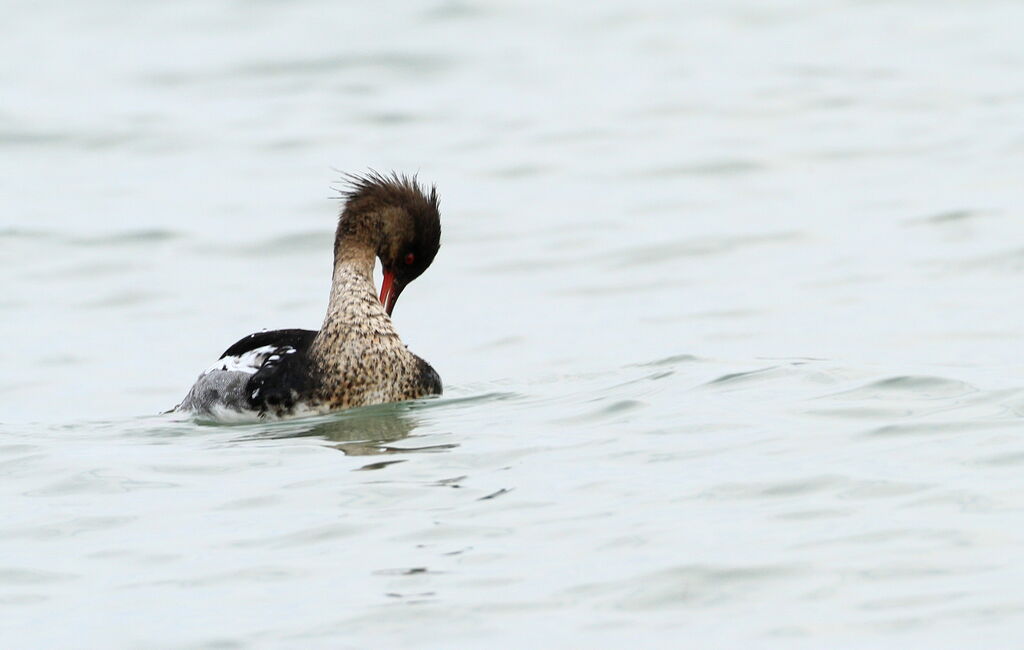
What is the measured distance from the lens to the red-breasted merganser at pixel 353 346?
10.6m

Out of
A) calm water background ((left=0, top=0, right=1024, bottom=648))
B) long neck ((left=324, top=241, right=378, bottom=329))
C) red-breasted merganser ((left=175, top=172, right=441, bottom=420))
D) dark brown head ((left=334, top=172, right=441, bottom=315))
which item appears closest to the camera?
calm water background ((left=0, top=0, right=1024, bottom=648))

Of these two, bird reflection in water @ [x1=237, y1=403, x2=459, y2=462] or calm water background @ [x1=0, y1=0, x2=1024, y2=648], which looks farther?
bird reflection in water @ [x1=237, y1=403, x2=459, y2=462]

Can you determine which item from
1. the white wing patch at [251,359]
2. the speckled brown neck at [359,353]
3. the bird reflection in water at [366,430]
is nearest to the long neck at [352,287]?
the speckled brown neck at [359,353]

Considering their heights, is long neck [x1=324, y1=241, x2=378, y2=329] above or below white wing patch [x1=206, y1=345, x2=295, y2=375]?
above

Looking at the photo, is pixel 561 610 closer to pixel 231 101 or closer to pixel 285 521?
pixel 285 521

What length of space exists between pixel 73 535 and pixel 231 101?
15.4 meters

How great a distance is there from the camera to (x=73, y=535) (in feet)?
27.0

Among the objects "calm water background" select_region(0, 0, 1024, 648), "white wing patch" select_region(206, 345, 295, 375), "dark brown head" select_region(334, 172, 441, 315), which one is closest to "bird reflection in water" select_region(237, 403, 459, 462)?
"calm water background" select_region(0, 0, 1024, 648)

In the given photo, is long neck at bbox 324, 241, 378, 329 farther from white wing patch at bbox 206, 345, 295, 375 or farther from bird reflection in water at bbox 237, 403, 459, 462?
bird reflection in water at bbox 237, 403, 459, 462

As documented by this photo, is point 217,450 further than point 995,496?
Yes

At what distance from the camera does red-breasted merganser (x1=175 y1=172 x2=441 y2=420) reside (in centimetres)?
1062

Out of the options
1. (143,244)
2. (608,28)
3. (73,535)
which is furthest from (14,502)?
(608,28)

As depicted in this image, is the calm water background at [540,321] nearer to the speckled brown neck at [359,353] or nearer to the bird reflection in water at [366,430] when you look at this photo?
the bird reflection in water at [366,430]

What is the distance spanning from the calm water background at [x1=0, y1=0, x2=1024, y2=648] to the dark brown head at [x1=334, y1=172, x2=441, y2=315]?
100 cm
